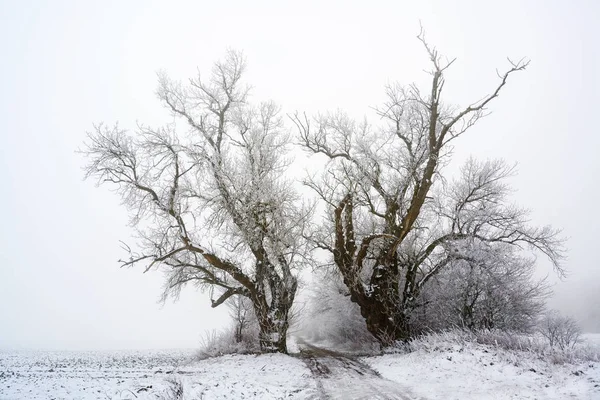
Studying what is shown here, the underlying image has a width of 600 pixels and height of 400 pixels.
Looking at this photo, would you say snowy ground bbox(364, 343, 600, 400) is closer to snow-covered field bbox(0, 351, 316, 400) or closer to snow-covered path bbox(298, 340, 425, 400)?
snow-covered path bbox(298, 340, 425, 400)

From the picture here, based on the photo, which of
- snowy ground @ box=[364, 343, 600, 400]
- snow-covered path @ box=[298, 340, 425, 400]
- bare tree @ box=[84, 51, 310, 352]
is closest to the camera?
snowy ground @ box=[364, 343, 600, 400]

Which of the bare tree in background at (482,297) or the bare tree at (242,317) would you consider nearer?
the bare tree in background at (482,297)

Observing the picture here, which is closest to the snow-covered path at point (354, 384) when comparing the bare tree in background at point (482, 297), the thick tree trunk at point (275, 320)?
the thick tree trunk at point (275, 320)

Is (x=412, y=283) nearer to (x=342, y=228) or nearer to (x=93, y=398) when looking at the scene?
→ (x=342, y=228)

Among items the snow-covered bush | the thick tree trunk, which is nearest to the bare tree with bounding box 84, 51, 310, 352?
the thick tree trunk

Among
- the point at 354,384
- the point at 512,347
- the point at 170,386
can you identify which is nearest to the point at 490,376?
the point at 512,347

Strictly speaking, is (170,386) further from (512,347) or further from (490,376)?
(512,347)

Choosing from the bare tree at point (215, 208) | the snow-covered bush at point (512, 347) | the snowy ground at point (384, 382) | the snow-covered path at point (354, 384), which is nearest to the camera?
the snowy ground at point (384, 382)

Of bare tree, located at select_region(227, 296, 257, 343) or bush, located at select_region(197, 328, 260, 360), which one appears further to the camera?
bare tree, located at select_region(227, 296, 257, 343)

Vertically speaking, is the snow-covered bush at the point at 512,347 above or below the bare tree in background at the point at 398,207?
below

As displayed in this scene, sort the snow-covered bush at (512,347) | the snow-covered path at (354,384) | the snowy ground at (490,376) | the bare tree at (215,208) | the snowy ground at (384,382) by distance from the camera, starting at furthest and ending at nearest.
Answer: the bare tree at (215,208) < the snow-covered bush at (512,347) < the snow-covered path at (354,384) < the snowy ground at (384,382) < the snowy ground at (490,376)

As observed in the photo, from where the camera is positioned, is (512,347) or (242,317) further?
(242,317)

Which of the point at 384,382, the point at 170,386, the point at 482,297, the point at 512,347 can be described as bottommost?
the point at 384,382

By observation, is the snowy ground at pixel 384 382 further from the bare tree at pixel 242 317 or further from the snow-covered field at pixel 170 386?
the bare tree at pixel 242 317
